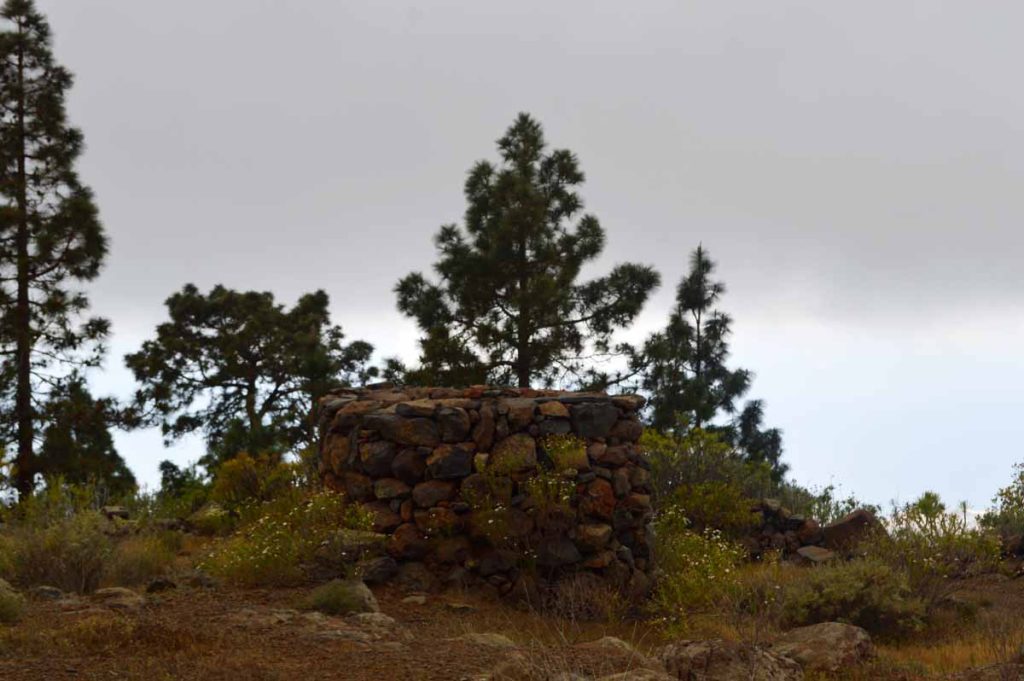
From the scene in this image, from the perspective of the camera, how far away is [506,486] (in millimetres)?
11773

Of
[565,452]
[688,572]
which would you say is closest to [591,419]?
[565,452]

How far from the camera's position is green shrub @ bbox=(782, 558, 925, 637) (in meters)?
10.7

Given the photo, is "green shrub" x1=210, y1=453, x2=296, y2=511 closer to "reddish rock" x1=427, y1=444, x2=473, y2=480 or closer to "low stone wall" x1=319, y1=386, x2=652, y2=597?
"low stone wall" x1=319, y1=386, x2=652, y2=597

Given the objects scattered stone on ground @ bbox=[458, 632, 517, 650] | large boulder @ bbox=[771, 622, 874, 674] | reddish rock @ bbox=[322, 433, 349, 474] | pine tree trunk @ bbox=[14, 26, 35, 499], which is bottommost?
large boulder @ bbox=[771, 622, 874, 674]

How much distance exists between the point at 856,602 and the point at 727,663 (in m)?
4.55

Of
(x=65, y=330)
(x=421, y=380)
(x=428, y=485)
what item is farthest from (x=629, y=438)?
(x=65, y=330)

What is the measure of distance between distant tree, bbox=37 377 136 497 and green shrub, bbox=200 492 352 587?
40.2 ft

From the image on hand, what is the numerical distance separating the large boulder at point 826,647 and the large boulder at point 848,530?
924 cm

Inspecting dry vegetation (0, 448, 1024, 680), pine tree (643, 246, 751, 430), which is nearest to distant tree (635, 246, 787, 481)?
pine tree (643, 246, 751, 430)

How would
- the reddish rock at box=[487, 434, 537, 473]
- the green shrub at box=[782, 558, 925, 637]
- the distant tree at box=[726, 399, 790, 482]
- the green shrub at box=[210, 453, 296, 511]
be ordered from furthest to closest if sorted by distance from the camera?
1. the distant tree at box=[726, 399, 790, 482]
2. the green shrub at box=[210, 453, 296, 511]
3. the reddish rock at box=[487, 434, 537, 473]
4. the green shrub at box=[782, 558, 925, 637]

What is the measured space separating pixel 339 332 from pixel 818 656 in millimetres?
25654

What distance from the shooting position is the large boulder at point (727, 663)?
22.5 ft

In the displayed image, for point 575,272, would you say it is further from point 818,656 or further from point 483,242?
point 818,656

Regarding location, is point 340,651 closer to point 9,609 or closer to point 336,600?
point 336,600
